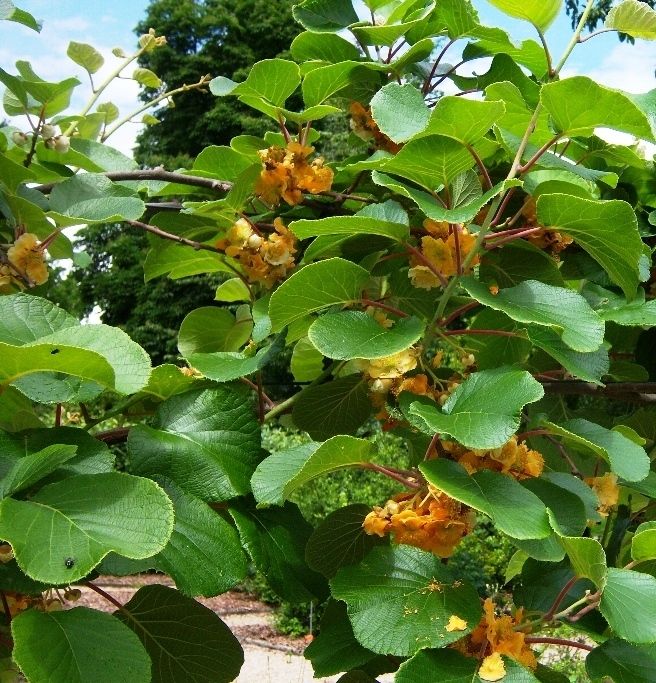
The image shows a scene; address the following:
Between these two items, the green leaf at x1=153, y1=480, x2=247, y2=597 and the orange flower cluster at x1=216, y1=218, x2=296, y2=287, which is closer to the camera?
the green leaf at x1=153, y1=480, x2=247, y2=597

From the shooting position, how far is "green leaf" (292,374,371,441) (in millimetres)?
830

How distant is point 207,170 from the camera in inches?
38.8

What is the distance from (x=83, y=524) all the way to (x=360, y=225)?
323 millimetres

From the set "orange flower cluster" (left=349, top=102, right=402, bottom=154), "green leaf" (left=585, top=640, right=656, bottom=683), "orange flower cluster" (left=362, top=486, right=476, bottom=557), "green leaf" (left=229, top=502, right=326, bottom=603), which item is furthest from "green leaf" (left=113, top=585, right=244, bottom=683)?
"orange flower cluster" (left=349, top=102, right=402, bottom=154)

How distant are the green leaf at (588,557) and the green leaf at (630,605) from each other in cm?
1

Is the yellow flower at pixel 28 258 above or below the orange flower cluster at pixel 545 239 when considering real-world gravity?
below

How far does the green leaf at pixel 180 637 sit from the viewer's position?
0.73 metres

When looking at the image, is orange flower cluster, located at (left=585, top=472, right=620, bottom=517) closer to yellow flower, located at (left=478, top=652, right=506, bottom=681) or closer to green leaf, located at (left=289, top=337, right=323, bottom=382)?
yellow flower, located at (left=478, top=652, right=506, bottom=681)

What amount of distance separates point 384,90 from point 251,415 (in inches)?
12.6

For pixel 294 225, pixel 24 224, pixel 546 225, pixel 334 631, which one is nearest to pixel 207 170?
pixel 24 224

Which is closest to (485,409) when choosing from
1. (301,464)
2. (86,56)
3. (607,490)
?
(301,464)

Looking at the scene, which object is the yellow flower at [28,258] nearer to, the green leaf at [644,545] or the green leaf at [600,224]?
the green leaf at [600,224]

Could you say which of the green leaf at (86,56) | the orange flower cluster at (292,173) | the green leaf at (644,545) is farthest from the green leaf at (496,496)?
the green leaf at (86,56)

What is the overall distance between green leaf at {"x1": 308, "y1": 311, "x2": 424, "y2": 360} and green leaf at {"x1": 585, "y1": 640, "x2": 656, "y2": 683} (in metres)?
0.31
